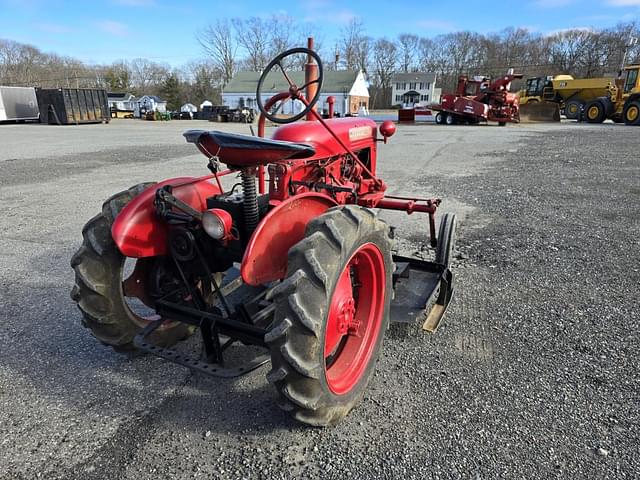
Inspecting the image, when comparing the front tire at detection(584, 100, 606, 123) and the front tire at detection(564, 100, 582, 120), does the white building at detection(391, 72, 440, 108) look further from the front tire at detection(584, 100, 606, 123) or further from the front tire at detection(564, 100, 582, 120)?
the front tire at detection(584, 100, 606, 123)

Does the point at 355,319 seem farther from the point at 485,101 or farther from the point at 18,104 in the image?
the point at 18,104

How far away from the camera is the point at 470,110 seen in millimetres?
25234

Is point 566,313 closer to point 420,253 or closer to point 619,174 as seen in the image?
point 420,253

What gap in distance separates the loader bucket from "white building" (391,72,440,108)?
157ft

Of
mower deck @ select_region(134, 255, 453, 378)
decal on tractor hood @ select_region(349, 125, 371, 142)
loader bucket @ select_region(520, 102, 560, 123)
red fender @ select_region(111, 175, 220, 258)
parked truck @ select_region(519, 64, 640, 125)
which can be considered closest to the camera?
mower deck @ select_region(134, 255, 453, 378)

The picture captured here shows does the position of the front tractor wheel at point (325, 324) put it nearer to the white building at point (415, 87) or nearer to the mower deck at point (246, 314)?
the mower deck at point (246, 314)

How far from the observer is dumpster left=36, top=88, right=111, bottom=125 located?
27938 millimetres

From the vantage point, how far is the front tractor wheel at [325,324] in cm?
183

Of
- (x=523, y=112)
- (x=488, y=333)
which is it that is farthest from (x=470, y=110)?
(x=488, y=333)

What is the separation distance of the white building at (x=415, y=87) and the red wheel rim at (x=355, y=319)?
76534mm

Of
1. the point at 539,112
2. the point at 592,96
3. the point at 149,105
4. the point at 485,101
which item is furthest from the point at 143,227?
the point at 149,105

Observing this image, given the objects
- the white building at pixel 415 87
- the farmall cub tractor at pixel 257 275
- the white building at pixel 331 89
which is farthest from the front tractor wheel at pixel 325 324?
the white building at pixel 415 87

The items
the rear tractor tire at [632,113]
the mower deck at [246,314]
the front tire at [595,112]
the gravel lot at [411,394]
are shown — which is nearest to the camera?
the gravel lot at [411,394]

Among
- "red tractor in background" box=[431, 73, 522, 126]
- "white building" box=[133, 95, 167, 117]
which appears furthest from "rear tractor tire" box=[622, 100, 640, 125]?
"white building" box=[133, 95, 167, 117]
